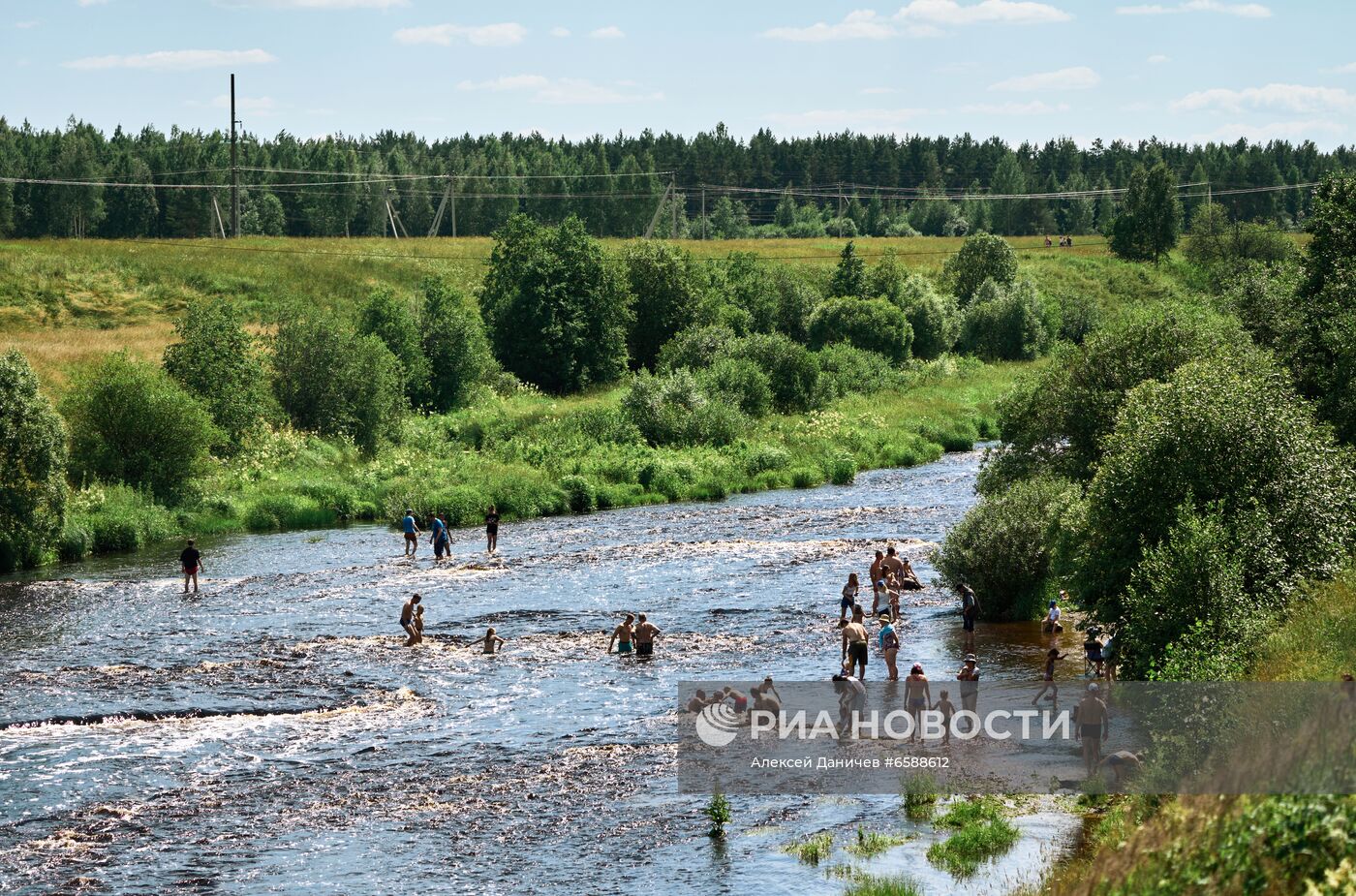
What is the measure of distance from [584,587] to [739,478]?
76.3ft

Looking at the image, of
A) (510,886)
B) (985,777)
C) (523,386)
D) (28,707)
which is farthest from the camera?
(523,386)

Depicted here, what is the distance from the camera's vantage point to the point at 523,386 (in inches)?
3477

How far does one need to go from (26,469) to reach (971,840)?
36111 millimetres

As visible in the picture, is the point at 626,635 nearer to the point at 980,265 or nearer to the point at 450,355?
the point at 450,355

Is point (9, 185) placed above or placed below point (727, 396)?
above

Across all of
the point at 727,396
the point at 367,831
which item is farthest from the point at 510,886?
the point at 727,396

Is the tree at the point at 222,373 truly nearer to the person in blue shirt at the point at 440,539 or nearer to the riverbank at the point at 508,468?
the riverbank at the point at 508,468

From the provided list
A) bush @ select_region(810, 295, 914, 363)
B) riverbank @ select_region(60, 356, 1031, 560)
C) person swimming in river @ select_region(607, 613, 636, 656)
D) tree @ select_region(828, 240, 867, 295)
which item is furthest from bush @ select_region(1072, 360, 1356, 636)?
tree @ select_region(828, 240, 867, 295)

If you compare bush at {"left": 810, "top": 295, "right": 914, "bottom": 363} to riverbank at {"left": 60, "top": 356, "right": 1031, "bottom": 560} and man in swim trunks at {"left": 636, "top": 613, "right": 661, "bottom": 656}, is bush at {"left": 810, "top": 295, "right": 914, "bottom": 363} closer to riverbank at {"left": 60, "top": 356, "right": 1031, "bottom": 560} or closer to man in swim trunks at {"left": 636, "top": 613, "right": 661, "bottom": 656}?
riverbank at {"left": 60, "top": 356, "right": 1031, "bottom": 560}

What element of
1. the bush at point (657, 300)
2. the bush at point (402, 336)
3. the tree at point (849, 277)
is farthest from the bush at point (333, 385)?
the tree at point (849, 277)

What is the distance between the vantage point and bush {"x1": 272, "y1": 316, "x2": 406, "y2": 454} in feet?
230

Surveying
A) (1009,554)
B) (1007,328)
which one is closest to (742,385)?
(1007,328)

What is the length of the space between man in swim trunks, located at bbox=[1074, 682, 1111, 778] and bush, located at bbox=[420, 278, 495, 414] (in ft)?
199

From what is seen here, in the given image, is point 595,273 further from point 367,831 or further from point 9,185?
point 9,185
